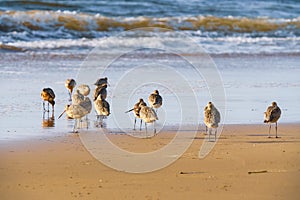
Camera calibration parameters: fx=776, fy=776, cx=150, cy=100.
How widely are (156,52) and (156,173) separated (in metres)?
11.4

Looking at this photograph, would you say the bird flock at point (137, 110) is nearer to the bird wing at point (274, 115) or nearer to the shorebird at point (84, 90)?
the bird wing at point (274, 115)

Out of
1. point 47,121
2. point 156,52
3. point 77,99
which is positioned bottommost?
point 47,121

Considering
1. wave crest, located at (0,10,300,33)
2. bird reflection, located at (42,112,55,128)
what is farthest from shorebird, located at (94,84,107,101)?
wave crest, located at (0,10,300,33)

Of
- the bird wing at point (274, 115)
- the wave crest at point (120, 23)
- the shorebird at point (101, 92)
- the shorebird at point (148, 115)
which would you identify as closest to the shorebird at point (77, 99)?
the shorebird at point (101, 92)

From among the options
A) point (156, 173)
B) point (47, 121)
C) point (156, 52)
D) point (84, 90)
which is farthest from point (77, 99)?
point (156, 52)

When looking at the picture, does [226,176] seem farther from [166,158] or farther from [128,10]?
[128,10]

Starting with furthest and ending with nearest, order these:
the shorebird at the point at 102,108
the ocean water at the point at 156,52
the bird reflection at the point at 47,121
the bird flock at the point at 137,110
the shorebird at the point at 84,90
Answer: the shorebird at the point at 84,90 → the ocean water at the point at 156,52 → the shorebird at the point at 102,108 → the bird reflection at the point at 47,121 → the bird flock at the point at 137,110

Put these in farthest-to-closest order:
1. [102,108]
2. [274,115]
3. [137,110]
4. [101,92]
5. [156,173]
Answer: [101,92] → [102,108] → [137,110] → [274,115] → [156,173]

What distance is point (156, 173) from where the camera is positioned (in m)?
7.38

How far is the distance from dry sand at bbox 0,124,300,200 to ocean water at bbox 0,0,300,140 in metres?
1.03

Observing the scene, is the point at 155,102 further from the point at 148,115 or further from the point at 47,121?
the point at 47,121

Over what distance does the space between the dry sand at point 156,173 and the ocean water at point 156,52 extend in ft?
3.37

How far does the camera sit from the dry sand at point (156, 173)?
6.67 meters

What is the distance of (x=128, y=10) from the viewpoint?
28938 millimetres
